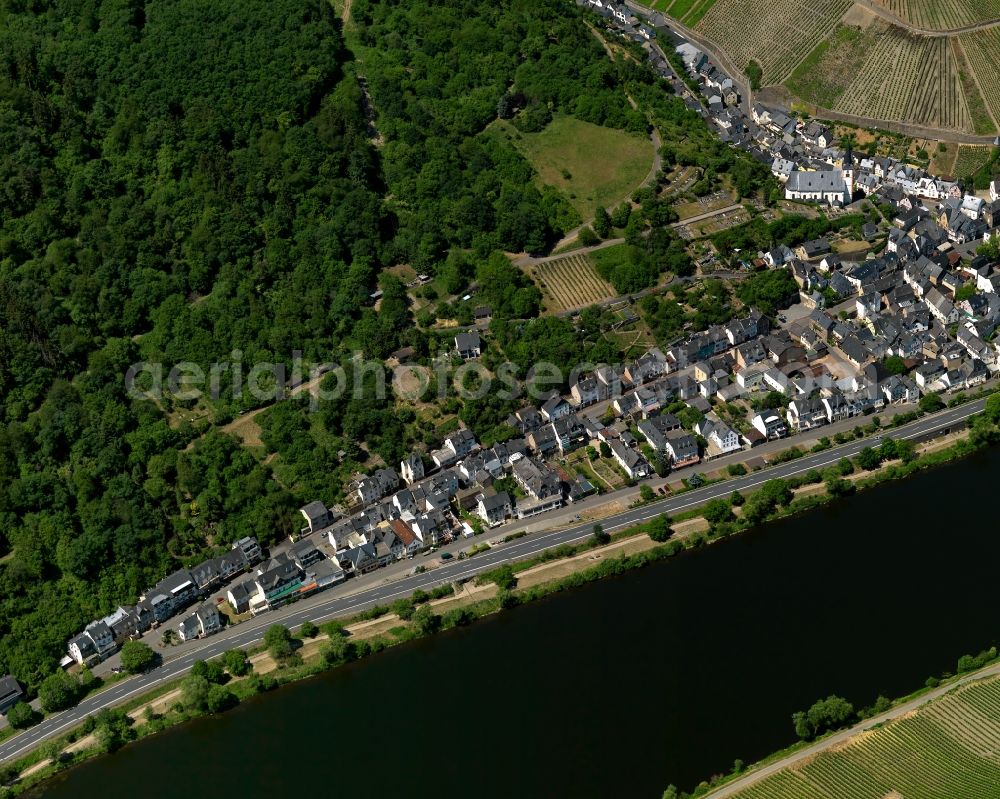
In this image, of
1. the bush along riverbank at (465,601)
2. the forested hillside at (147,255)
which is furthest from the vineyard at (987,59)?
the forested hillside at (147,255)

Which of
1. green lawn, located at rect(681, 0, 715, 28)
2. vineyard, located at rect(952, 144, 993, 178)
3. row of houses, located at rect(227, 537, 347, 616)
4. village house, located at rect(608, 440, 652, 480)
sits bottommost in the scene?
village house, located at rect(608, 440, 652, 480)

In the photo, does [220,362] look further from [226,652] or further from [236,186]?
[226,652]

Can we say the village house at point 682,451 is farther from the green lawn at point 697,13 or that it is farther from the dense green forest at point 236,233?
the green lawn at point 697,13

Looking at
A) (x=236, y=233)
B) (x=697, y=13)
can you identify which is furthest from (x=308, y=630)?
(x=697, y=13)

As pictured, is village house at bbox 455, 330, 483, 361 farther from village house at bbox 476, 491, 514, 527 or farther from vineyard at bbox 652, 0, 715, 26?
vineyard at bbox 652, 0, 715, 26

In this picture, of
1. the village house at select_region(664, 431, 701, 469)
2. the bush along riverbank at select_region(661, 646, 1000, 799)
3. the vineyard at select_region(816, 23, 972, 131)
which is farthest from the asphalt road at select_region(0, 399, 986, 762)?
the vineyard at select_region(816, 23, 972, 131)

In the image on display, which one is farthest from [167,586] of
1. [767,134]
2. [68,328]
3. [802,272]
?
[767,134]
